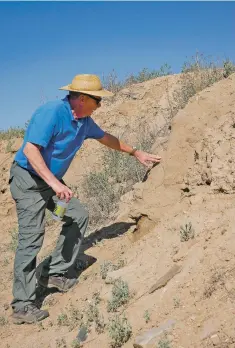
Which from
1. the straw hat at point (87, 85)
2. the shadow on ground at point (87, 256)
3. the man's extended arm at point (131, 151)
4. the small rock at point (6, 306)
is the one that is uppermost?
the straw hat at point (87, 85)

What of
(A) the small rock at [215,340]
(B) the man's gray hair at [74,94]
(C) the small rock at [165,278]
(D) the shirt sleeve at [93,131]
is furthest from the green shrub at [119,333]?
(D) the shirt sleeve at [93,131]

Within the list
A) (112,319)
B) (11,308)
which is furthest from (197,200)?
(11,308)

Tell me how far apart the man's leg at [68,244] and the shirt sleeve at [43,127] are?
3.02ft

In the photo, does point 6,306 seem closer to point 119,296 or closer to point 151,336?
point 119,296

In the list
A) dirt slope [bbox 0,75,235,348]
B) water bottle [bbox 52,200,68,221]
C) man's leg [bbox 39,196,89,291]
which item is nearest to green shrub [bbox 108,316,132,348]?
dirt slope [bbox 0,75,235,348]

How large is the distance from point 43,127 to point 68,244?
1.40 m

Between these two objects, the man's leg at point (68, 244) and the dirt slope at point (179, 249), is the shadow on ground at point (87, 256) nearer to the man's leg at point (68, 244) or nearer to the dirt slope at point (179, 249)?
the dirt slope at point (179, 249)

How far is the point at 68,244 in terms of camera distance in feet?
16.6

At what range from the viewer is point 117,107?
10.7 metres

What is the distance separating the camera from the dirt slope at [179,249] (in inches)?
128

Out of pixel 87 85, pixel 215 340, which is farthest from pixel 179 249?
pixel 87 85

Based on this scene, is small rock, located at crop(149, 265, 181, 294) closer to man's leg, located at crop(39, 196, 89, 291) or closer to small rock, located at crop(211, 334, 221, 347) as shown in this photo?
small rock, located at crop(211, 334, 221, 347)

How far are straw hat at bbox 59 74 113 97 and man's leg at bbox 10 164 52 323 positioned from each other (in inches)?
37.4

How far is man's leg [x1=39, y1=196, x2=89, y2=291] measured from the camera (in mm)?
5039
